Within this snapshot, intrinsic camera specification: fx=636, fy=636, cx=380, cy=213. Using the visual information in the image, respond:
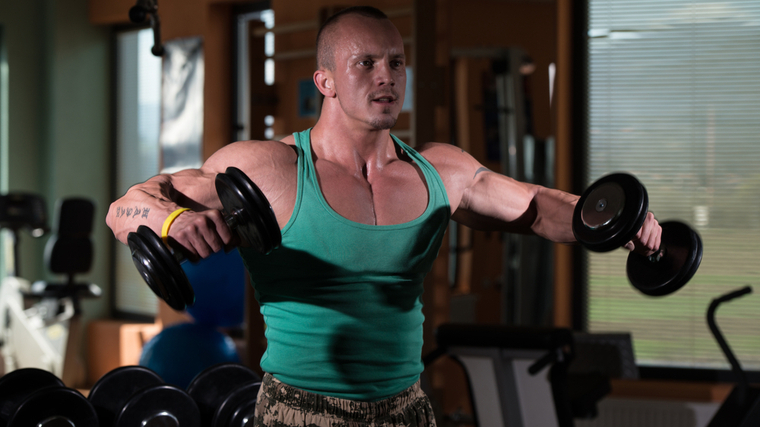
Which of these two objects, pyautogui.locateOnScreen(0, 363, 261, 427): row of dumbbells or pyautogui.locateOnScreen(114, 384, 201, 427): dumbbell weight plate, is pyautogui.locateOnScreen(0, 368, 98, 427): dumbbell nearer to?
pyautogui.locateOnScreen(0, 363, 261, 427): row of dumbbells

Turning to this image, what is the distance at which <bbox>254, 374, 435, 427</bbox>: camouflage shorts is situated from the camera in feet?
3.95

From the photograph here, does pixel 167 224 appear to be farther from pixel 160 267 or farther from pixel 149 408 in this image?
pixel 149 408

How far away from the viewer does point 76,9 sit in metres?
5.09

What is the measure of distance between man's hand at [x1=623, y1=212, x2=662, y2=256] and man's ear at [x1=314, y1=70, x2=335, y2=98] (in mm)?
705

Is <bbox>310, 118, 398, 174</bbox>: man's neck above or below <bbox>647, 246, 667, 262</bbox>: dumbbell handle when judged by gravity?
above

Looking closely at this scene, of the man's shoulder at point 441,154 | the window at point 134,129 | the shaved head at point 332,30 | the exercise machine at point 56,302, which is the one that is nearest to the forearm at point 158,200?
the shaved head at point 332,30

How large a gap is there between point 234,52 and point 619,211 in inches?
152

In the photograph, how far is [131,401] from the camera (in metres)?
1.88

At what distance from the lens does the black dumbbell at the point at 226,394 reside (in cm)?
191

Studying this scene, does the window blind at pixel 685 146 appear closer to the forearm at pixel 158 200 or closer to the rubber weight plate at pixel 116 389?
the rubber weight plate at pixel 116 389

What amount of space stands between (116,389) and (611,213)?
1647mm

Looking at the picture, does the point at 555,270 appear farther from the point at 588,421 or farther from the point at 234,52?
the point at 234,52

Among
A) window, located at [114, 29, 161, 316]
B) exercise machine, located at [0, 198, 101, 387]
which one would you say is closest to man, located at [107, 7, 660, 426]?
exercise machine, located at [0, 198, 101, 387]

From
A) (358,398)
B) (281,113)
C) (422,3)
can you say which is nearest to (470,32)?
(422,3)
